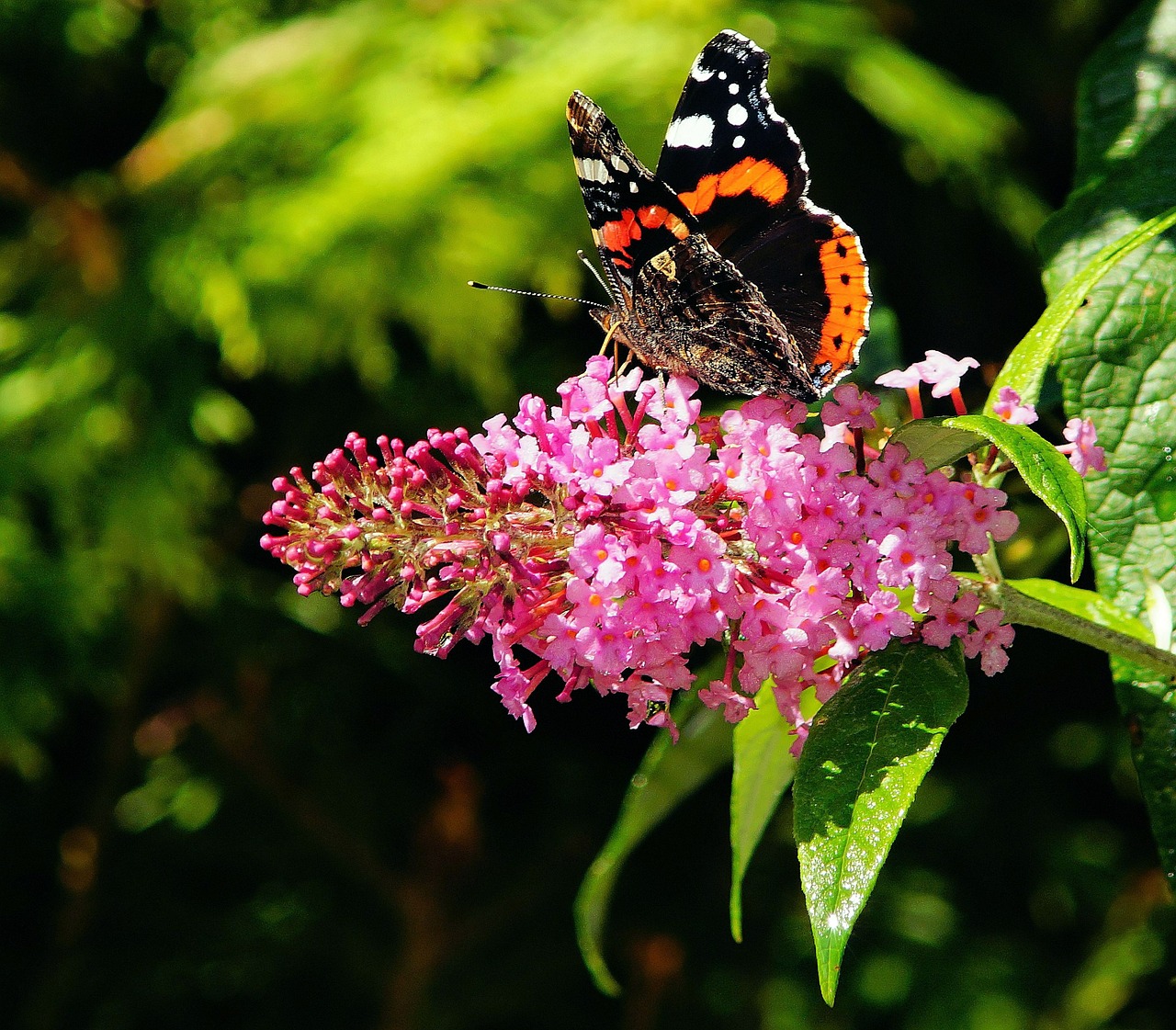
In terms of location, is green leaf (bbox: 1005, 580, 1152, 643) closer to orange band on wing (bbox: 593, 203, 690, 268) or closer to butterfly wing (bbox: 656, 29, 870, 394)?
butterfly wing (bbox: 656, 29, 870, 394)

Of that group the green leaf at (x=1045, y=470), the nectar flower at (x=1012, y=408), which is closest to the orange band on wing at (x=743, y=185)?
the nectar flower at (x=1012, y=408)

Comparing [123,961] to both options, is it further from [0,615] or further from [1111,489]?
[1111,489]

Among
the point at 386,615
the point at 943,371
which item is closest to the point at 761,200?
the point at 943,371

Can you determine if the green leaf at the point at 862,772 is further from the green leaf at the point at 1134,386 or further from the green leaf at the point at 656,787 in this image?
the green leaf at the point at 656,787

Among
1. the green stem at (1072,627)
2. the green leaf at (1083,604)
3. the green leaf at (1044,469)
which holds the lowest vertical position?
the green leaf at (1083,604)

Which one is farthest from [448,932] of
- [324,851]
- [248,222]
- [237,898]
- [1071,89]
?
[1071,89]

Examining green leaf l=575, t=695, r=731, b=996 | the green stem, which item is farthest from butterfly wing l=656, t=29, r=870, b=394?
green leaf l=575, t=695, r=731, b=996

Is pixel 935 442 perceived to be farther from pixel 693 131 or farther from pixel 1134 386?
pixel 693 131
